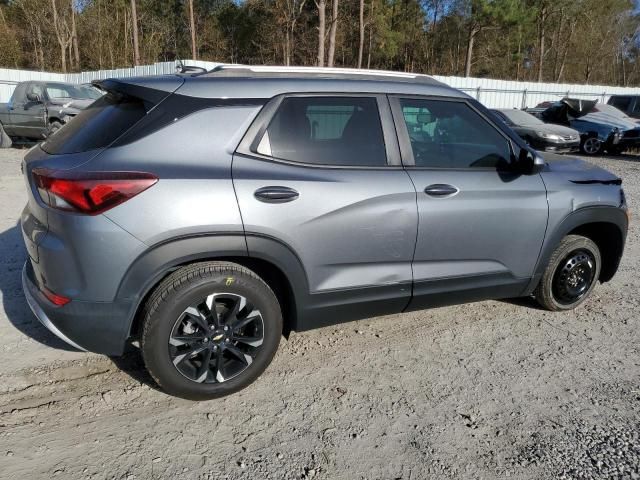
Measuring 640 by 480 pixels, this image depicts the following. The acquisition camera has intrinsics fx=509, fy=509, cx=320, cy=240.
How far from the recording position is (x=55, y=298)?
8.44ft

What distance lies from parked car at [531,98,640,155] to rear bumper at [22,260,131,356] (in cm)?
1564

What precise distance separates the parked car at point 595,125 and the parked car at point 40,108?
1330 centimetres

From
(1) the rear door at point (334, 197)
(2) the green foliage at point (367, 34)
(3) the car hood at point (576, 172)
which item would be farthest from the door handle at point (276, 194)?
(2) the green foliage at point (367, 34)

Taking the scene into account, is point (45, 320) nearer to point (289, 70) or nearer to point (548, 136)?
point (289, 70)

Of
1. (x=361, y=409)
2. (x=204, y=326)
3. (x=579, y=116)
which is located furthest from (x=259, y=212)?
(x=579, y=116)

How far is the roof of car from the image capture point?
8.99 ft

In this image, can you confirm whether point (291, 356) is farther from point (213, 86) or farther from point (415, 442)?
point (213, 86)

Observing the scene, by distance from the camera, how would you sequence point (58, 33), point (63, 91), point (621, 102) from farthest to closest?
→ point (58, 33) < point (621, 102) < point (63, 91)

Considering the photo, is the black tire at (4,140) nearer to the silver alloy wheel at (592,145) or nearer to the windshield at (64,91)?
the windshield at (64,91)

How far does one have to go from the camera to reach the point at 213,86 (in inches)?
107

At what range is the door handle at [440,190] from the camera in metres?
3.11

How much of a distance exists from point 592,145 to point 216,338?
15456 mm

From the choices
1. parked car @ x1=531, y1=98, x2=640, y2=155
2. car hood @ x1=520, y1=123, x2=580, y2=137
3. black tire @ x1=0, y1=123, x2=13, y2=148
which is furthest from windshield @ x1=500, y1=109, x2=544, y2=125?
black tire @ x1=0, y1=123, x2=13, y2=148

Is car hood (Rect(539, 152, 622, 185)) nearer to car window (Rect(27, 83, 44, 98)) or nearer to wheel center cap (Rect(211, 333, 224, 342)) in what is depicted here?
wheel center cap (Rect(211, 333, 224, 342))
